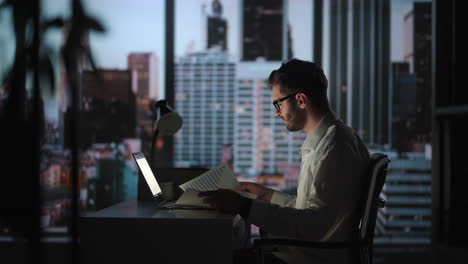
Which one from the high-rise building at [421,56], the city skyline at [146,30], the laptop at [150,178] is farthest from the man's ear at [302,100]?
the high-rise building at [421,56]

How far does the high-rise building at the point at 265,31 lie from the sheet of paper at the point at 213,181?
2880mm

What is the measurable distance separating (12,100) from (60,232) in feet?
4.71

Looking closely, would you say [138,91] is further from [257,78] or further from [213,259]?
[213,259]

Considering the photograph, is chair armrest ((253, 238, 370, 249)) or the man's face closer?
chair armrest ((253, 238, 370, 249))

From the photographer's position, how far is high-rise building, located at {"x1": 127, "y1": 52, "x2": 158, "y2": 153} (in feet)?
15.5

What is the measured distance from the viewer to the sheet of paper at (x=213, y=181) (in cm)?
198

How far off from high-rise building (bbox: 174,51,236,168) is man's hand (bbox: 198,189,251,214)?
117 inches

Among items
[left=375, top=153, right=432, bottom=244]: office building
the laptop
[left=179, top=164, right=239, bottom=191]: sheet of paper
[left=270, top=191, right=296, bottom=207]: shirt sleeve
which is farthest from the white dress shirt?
[left=375, top=153, right=432, bottom=244]: office building

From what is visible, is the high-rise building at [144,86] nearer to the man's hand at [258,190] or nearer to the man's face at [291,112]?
the man's hand at [258,190]

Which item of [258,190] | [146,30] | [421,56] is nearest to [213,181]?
[258,190]

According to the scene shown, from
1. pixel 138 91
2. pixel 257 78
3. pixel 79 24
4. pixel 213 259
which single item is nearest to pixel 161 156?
pixel 138 91

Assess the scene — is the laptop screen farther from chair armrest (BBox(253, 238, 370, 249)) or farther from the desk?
chair armrest (BBox(253, 238, 370, 249))

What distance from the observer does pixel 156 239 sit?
1.77 metres

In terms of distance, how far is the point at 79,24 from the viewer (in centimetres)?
470
